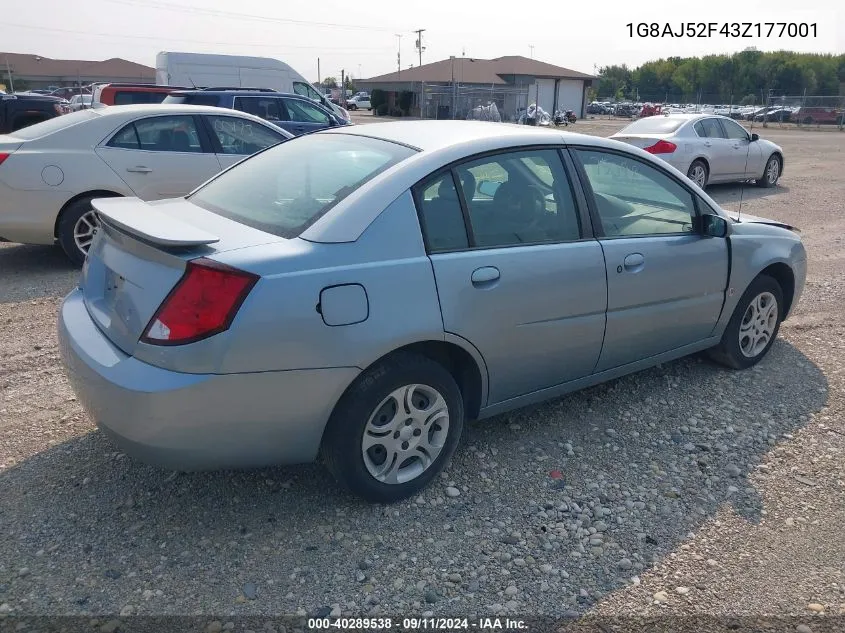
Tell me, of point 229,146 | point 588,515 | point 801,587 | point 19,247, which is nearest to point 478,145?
point 588,515

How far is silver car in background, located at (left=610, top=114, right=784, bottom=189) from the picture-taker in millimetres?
12594

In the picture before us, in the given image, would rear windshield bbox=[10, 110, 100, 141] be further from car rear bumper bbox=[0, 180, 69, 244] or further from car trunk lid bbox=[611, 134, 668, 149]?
car trunk lid bbox=[611, 134, 668, 149]

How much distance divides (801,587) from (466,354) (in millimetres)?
1638

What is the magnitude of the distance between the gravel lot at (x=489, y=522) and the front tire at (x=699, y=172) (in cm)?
905

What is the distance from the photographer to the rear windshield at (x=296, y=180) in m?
3.23

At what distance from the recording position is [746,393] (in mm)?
4578

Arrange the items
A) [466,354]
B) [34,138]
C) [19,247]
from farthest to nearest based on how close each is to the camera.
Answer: [19,247], [34,138], [466,354]

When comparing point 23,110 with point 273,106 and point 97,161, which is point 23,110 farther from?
point 97,161

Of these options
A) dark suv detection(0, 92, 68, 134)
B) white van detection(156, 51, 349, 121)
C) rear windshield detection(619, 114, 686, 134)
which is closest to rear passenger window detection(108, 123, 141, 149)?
rear windshield detection(619, 114, 686, 134)

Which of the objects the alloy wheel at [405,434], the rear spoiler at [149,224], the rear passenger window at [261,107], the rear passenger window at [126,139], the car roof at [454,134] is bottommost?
the alloy wheel at [405,434]

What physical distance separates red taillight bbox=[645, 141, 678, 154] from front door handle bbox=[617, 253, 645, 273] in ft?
30.4

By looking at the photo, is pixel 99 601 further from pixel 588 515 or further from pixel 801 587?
pixel 801 587

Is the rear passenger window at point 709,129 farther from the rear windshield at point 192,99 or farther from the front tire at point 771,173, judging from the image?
the rear windshield at point 192,99

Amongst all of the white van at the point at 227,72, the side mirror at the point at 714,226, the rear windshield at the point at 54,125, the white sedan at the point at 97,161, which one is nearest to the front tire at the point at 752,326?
the side mirror at the point at 714,226
